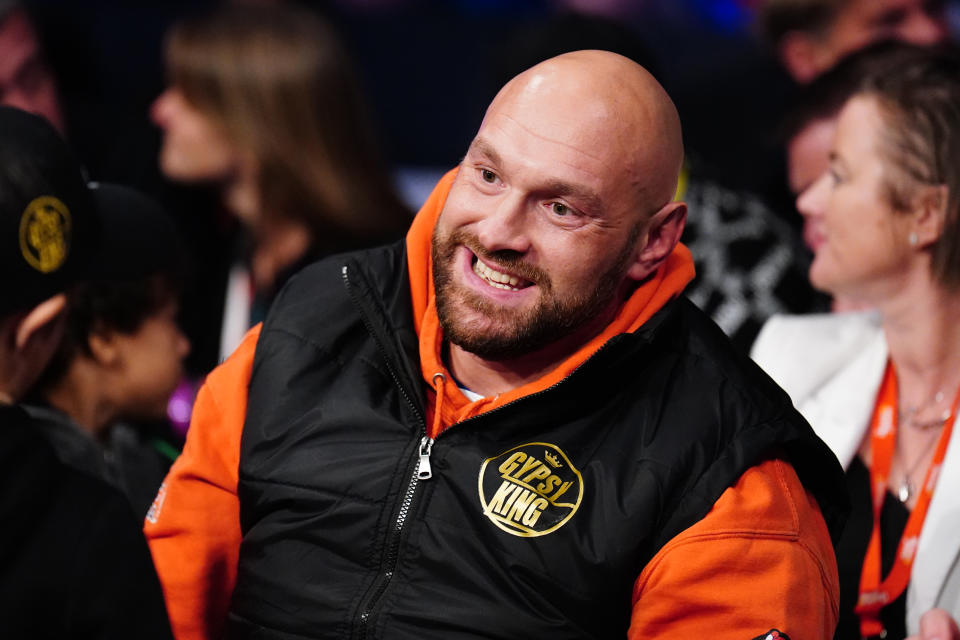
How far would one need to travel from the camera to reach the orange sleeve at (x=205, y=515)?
1.93 metres

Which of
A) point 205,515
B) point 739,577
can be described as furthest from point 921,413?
point 205,515

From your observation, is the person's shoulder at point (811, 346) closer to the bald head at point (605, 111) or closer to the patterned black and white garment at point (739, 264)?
the patterned black and white garment at point (739, 264)

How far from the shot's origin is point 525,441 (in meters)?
1.83

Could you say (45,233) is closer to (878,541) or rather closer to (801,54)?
(878,541)

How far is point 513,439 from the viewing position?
183 cm

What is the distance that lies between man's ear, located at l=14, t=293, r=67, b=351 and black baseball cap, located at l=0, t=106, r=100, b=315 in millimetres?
63

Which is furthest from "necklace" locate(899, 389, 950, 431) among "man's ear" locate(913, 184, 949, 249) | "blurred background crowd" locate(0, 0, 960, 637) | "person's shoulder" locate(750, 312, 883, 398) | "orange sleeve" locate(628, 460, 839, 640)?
"orange sleeve" locate(628, 460, 839, 640)

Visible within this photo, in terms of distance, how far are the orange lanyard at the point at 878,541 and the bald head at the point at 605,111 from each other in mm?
781

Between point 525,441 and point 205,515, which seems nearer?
point 525,441

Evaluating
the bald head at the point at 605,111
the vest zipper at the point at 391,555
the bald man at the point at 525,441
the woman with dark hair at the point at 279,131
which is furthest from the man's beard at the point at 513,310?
the woman with dark hair at the point at 279,131

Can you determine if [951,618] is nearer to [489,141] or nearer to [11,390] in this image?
[489,141]

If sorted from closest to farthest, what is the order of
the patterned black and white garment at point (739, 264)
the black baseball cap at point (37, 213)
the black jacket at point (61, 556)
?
the black jacket at point (61, 556), the black baseball cap at point (37, 213), the patterned black and white garment at point (739, 264)

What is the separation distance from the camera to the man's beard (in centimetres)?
181

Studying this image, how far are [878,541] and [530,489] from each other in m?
0.76
